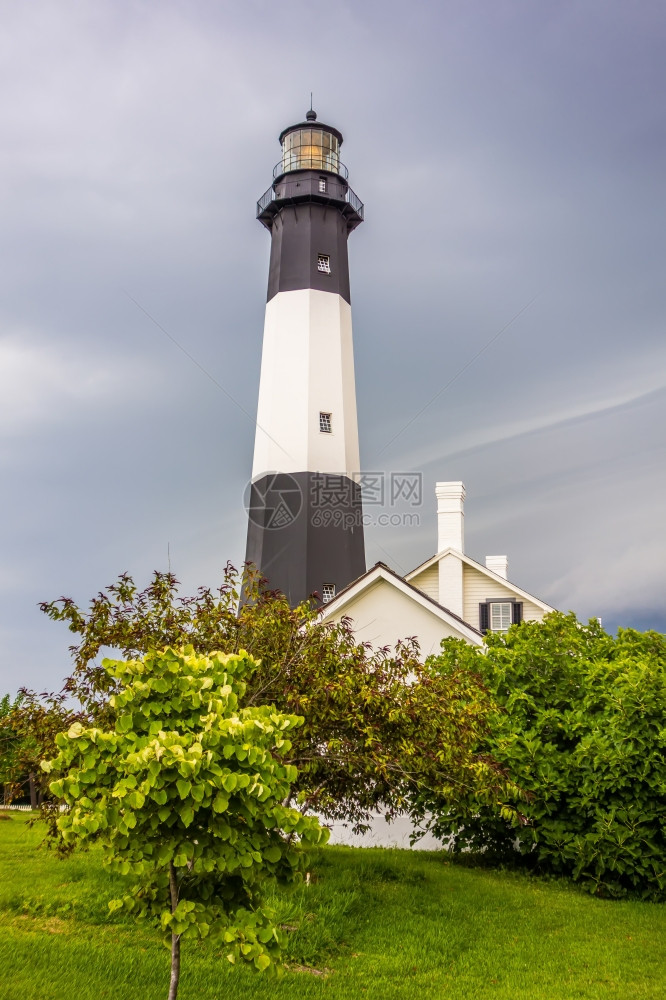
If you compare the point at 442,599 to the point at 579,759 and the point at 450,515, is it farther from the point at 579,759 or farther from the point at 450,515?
the point at 579,759

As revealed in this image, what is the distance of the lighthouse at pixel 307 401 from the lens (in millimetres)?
29672

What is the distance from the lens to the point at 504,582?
25.1 meters

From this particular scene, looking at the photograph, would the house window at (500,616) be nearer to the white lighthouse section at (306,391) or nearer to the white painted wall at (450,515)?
the white painted wall at (450,515)

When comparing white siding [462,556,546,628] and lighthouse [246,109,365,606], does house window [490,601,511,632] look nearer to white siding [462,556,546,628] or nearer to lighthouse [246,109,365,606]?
white siding [462,556,546,628]

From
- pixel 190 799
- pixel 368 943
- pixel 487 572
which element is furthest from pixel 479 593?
pixel 190 799

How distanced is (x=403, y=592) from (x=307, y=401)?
10.9 meters

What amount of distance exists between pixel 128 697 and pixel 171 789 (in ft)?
2.81

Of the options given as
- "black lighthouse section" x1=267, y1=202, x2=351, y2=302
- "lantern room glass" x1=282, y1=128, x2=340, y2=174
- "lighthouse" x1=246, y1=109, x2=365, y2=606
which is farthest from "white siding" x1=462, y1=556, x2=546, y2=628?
"lantern room glass" x1=282, y1=128, x2=340, y2=174

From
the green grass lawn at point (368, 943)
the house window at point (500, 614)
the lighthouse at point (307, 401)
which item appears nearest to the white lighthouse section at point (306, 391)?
the lighthouse at point (307, 401)

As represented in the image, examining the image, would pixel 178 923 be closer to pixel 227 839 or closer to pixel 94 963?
pixel 227 839

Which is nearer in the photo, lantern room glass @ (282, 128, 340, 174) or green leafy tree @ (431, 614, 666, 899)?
green leafy tree @ (431, 614, 666, 899)

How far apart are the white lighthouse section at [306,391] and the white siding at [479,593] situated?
6.95 m

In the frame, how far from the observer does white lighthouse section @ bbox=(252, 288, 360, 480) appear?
100ft

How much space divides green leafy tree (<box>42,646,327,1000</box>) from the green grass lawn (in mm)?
2500
